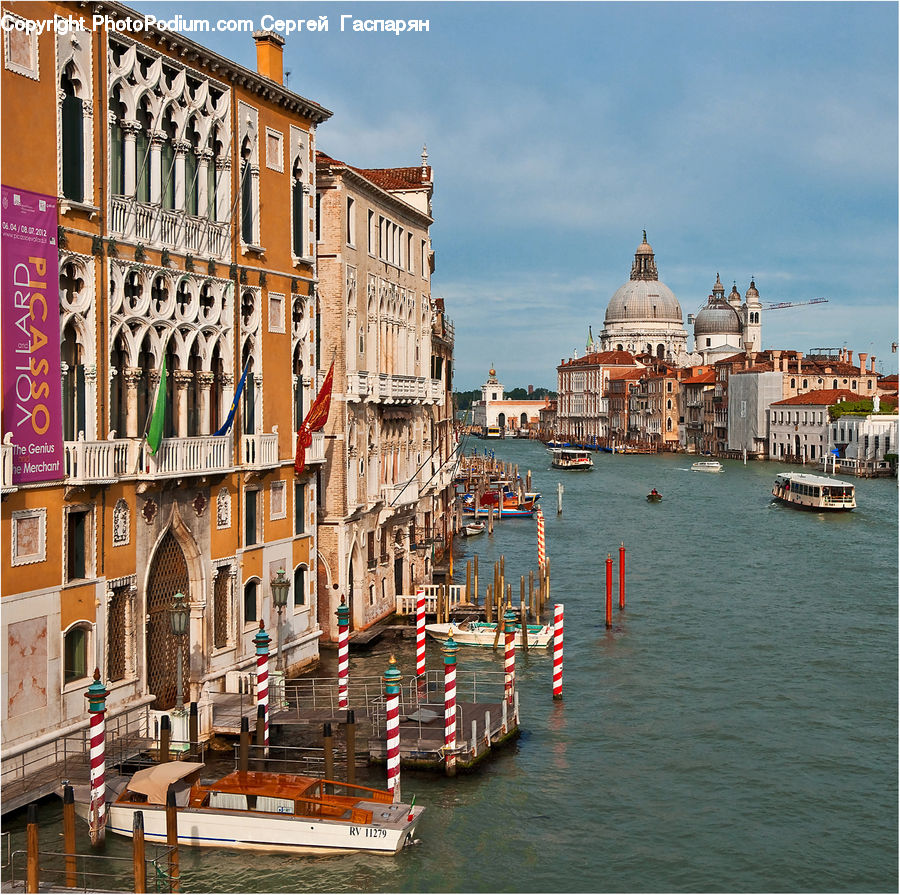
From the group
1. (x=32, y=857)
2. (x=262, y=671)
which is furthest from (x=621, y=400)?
(x=32, y=857)

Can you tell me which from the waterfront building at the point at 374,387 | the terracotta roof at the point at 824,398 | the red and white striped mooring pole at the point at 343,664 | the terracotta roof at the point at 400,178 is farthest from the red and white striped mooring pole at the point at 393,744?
the terracotta roof at the point at 824,398

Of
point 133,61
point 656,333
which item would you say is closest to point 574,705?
point 133,61

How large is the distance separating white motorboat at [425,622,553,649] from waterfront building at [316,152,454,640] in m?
1.21

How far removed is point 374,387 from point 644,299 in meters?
140

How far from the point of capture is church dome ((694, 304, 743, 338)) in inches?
5807

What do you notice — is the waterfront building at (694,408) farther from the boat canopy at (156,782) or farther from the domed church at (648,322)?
the boat canopy at (156,782)

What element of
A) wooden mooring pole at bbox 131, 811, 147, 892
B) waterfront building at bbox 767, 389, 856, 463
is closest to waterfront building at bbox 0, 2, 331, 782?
wooden mooring pole at bbox 131, 811, 147, 892

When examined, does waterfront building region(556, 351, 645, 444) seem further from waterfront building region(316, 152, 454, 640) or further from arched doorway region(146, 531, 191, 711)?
arched doorway region(146, 531, 191, 711)

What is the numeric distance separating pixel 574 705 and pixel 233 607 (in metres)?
5.32

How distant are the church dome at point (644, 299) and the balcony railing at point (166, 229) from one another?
144m

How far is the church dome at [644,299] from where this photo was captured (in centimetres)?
15625

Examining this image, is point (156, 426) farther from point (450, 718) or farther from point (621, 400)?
point (621, 400)

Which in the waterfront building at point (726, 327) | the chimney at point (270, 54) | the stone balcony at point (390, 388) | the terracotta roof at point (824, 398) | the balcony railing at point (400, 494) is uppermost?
the waterfront building at point (726, 327)

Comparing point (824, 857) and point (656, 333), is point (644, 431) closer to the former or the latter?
point (656, 333)
